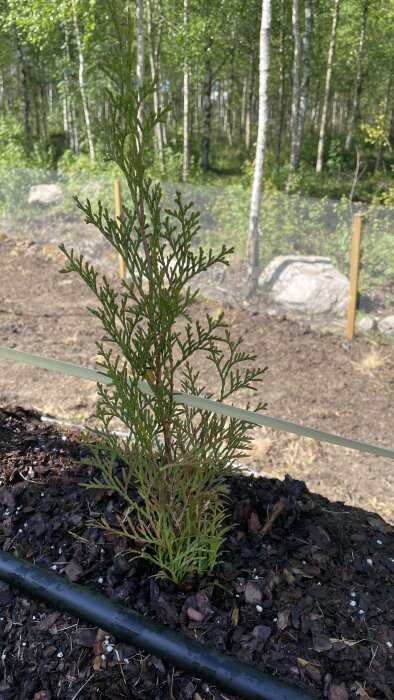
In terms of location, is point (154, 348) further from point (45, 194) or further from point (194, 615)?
point (45, 194)

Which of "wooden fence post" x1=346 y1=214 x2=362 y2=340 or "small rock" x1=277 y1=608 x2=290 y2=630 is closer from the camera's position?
"small rock" x1=277 y1=608 x2=290 y2=630

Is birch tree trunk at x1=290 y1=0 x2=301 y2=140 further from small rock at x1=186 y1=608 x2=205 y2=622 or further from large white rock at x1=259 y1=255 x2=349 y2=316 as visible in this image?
small rock at x1=186 y1=608 x2=205 y2=622

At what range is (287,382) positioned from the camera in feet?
18.5

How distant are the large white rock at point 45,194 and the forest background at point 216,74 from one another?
1.69 m

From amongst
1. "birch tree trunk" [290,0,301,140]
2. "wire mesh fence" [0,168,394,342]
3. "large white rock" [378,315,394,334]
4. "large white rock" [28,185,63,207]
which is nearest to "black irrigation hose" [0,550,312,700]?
"wire mesh fence" [0,168,394,342]

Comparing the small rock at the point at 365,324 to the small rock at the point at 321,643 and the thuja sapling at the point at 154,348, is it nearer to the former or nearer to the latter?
the thuja sapling at the point at 154,348

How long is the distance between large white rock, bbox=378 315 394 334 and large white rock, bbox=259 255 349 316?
0.44 meters

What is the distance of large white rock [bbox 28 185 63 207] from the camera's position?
10375mm

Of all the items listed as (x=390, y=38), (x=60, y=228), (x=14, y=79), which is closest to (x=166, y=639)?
(x=60, y=228)

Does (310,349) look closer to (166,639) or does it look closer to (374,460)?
(374,460)

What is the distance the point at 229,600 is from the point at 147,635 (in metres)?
0.85

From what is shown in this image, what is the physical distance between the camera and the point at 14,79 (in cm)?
3089

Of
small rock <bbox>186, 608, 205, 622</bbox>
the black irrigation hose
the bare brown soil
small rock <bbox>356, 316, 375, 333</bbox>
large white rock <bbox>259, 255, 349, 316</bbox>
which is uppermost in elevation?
the black irrigation hose

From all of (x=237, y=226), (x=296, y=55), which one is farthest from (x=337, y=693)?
(x=296, y=55)
